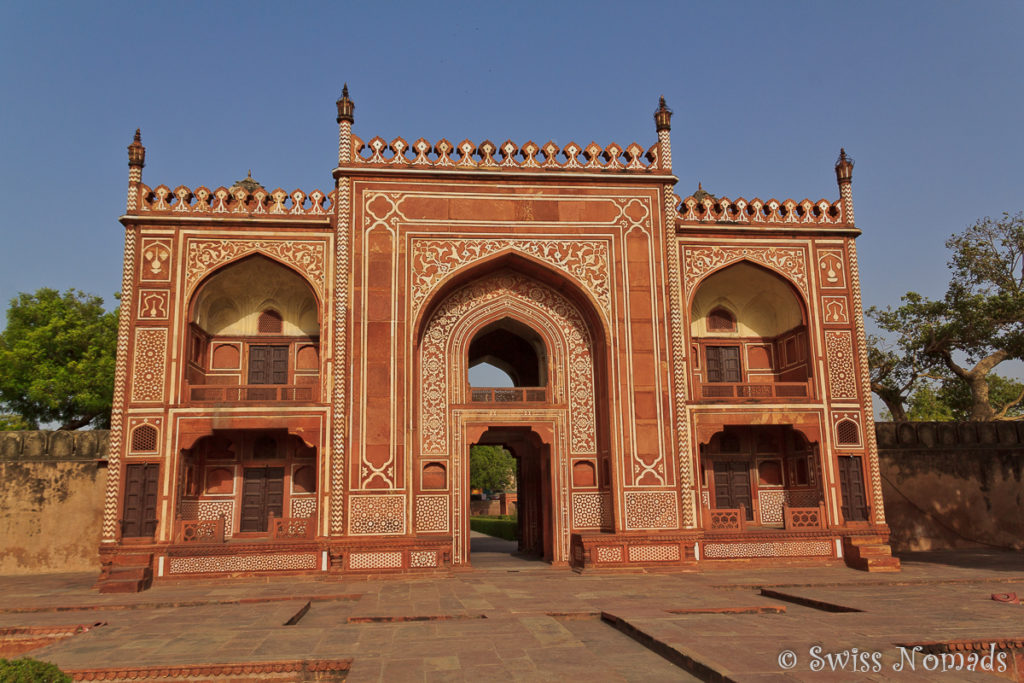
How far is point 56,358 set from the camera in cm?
2538

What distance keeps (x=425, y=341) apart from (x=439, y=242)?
6.60 feet

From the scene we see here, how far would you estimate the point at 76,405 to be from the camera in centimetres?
2562

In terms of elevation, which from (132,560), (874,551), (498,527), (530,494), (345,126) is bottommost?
(498,527)

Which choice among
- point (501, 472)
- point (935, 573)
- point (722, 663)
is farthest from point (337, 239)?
point (501, 472)

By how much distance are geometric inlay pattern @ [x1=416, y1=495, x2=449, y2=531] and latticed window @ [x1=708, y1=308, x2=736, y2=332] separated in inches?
292

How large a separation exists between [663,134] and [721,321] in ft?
14.6

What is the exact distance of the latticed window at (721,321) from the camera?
17625mm

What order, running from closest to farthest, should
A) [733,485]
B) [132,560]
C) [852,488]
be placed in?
1. [132,560]
2. [852,488]
3. [733,485]

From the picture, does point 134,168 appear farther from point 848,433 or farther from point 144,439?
point 848,433

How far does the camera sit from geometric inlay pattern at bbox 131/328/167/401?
14.2 m

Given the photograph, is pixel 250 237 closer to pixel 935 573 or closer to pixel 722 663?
pixel 722 663

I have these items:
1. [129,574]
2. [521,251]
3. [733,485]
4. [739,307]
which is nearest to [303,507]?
[129,574]

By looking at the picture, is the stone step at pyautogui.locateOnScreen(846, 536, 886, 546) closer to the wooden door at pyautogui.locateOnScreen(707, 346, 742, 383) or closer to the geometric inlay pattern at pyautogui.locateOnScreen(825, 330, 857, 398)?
the geometric inlay pattern at pyautogui.locateOnScreen(825, 330, 857, 398)

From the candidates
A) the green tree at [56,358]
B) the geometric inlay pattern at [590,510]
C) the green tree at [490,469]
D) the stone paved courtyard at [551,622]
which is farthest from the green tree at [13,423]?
the green tree at [490,469]
